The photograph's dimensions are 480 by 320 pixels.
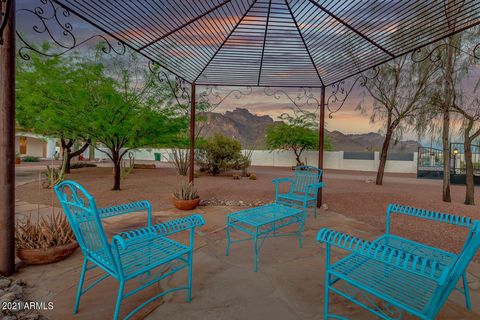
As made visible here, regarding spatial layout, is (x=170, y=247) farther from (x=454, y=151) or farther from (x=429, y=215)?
(x=454, y=151)

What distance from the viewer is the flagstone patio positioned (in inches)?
68.0

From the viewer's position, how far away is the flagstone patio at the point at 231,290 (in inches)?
68.0

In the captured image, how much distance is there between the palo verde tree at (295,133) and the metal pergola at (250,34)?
11018 millimetres

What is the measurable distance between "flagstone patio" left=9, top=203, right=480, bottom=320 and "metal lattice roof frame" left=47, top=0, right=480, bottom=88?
2.62m

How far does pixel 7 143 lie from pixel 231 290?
227 cm

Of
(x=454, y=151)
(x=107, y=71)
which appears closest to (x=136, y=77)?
(x=107, y=71)

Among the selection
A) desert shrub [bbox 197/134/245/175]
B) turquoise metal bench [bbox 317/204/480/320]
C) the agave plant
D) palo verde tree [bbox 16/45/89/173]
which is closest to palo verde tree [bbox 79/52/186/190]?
palo verde tree [bbox 16/45/89/173]

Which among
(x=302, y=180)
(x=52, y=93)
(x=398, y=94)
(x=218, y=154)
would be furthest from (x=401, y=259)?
(x=218, y=154)

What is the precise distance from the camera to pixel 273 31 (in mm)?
3588

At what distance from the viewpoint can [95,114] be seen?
17.0ft

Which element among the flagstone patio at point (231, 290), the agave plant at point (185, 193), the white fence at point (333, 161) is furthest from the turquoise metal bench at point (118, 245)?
the white fence at point (333, 161)

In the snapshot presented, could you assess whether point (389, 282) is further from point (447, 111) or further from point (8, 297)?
point (447, 111)

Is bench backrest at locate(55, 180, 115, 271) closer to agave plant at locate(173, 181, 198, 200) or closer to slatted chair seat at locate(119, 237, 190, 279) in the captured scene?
slatted chair seat at locate(119, 237, 190, 279)

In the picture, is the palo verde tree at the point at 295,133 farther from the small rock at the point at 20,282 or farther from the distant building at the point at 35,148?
the distant building at the point at 35,148
